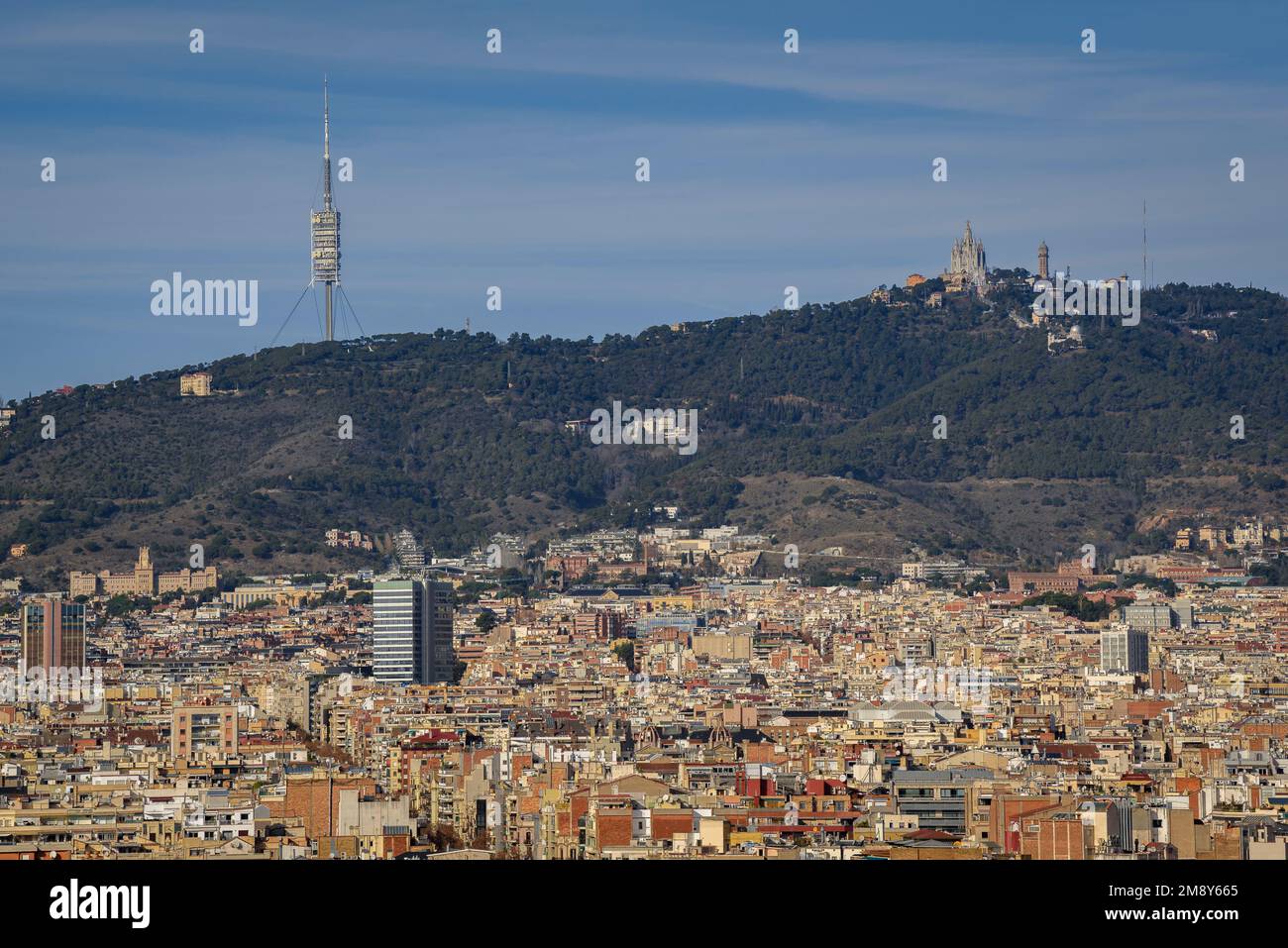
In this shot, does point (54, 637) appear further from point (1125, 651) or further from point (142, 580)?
point (1125, 651)

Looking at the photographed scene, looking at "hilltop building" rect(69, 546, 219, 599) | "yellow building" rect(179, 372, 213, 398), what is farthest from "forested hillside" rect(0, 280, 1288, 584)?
"hilltop building" rect(69, 546, 219, 599)

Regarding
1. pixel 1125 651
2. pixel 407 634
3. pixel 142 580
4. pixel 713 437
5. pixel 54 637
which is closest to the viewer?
pixel 1125 651

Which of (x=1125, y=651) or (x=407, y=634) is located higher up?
(x=407, y=634)

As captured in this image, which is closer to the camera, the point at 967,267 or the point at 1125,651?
the point at 1125,651

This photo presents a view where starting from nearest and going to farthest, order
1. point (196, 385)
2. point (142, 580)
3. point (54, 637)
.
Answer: point (54, 637) < point (142, 580) < point (196, 385)

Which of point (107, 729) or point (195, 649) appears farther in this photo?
point (195, 649)

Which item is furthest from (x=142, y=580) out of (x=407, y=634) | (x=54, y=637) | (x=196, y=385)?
(x=196, y=385)

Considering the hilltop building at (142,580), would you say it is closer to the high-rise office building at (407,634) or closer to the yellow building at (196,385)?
the high-rise office building at (407,634)
